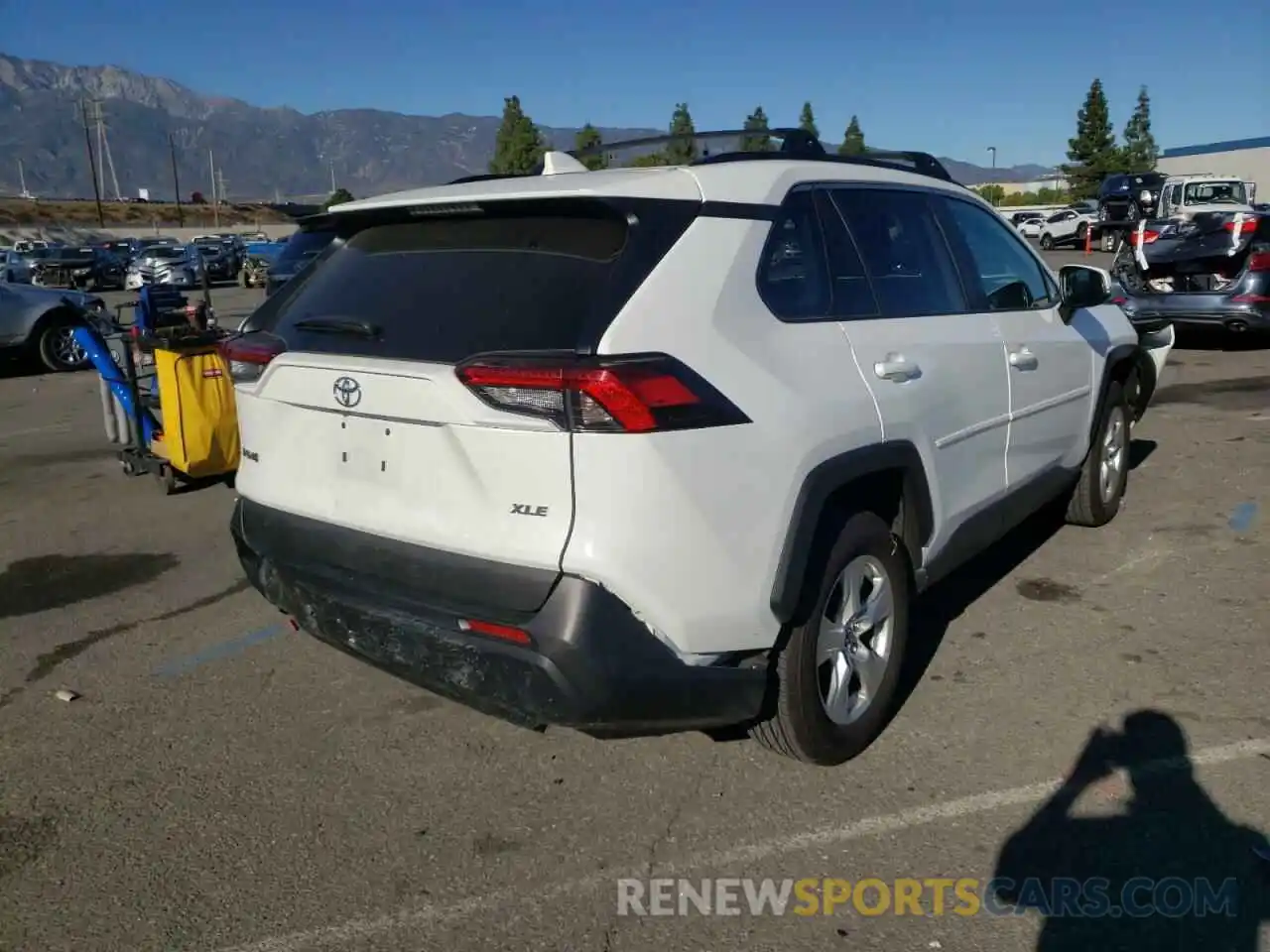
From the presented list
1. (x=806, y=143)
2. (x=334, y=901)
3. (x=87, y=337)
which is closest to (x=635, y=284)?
(x=806, y=143)

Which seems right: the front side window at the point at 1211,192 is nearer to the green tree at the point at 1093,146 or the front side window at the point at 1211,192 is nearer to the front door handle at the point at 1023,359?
the front door handle at the point at 1023,359

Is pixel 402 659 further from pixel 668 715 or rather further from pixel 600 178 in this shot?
pixel 600 178

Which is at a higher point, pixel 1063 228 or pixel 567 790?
pixel 1063 228

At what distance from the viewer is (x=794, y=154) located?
3553mm

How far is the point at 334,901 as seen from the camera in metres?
2.79

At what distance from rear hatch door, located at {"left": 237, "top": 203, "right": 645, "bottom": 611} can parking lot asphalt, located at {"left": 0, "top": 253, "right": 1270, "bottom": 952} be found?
82 cm

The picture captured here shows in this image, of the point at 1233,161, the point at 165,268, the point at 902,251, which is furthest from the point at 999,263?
the point at 1233,161

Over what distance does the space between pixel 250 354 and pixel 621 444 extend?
147cm

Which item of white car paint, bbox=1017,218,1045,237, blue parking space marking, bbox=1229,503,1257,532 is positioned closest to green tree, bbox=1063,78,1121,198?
white car paint, bbox=1017,218,1045,237

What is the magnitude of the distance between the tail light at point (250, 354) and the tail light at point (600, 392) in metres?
0.94

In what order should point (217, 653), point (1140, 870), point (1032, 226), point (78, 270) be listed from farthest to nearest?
1. point (1032, 226)
2. point (78, 270)
3. point (217, 653)
4. point (1140, 870)

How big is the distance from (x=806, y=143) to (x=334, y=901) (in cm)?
291

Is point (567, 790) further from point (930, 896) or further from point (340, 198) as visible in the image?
point (340, 198)

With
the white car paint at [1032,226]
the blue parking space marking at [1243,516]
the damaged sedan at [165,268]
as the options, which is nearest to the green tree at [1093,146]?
the white car paint at [1032,226]
